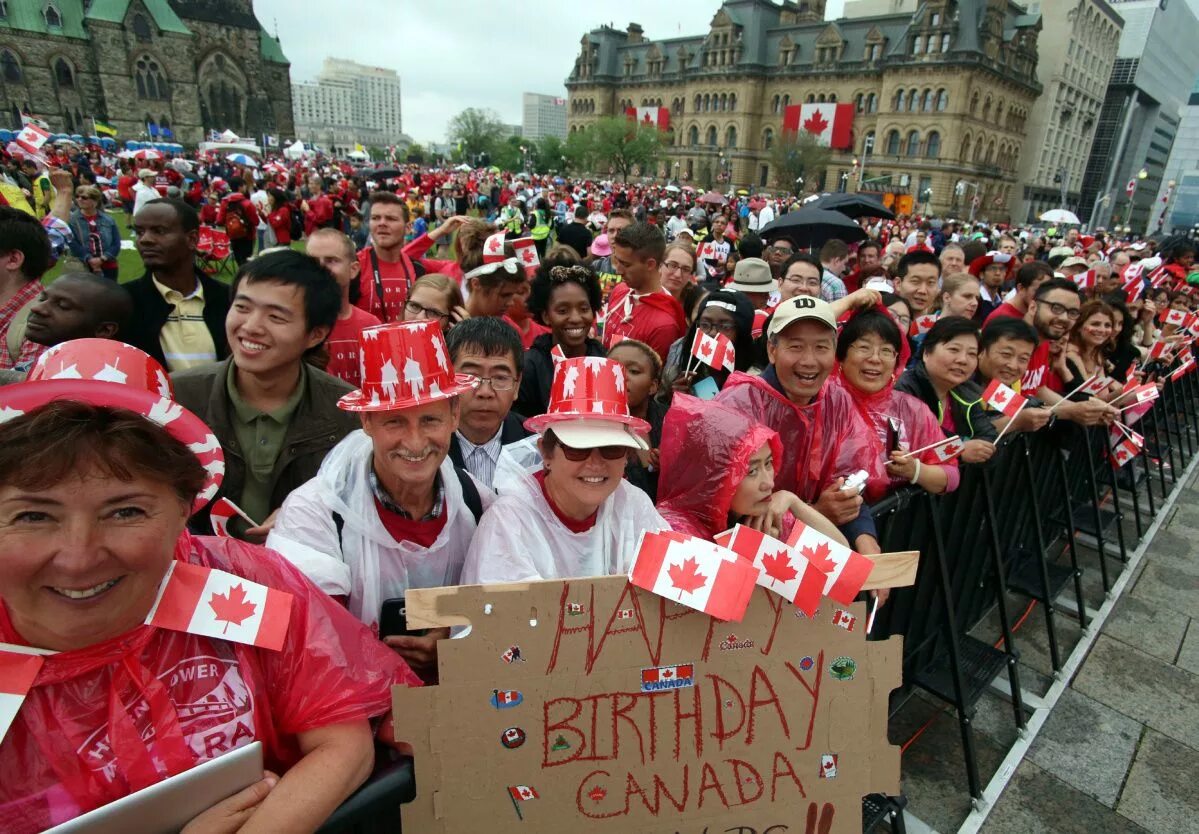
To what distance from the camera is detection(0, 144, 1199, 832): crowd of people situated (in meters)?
1.15

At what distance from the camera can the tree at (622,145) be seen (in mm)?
72438

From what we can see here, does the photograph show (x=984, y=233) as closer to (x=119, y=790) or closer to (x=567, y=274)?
(x=567, y=274)

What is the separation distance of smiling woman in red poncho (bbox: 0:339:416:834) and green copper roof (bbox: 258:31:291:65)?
84.7m

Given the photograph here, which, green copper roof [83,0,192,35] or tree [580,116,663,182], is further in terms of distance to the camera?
tree [580,116,663,182]

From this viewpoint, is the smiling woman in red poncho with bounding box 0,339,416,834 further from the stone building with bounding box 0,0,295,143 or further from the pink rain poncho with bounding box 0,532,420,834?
the stone building with bounding box 0,0,295,143

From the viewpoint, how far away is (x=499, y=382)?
2.70 meters

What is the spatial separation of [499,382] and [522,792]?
1.61 m

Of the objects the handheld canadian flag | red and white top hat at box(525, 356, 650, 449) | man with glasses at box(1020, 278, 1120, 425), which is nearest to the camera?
red and white top hat at box(525, 356, 650, 449)

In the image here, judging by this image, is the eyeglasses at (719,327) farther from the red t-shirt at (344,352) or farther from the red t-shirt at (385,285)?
the red t-shirt at (385,285)

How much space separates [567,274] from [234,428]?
6.99ft

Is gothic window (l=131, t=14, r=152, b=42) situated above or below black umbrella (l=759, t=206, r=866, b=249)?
above

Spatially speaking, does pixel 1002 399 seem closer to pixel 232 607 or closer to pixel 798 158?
pixel 232 607

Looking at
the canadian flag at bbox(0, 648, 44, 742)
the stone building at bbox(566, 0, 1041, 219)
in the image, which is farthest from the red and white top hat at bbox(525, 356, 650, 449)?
the stone building at bbox(566, 0, 1041, 219)

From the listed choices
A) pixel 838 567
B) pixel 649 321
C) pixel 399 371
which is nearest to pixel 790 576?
pixel 838 567
